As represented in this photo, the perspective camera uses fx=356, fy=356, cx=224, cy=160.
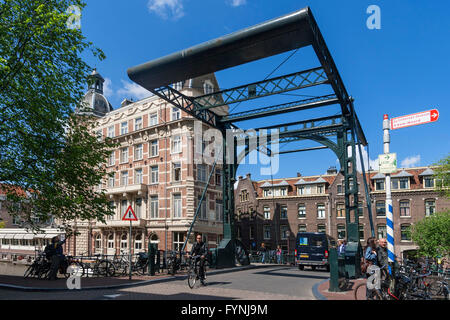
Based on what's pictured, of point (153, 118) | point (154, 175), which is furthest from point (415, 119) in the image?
point (153, 118)

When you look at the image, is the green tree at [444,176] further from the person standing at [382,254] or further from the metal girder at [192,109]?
the person standing at [382,254]

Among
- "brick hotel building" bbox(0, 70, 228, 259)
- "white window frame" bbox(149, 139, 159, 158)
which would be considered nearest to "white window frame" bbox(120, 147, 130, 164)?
"brick hotel building" bbox(0, 70, 228, 259)

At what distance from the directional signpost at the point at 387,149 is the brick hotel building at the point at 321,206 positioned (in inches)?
1207

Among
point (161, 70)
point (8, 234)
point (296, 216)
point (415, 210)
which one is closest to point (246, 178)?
point (296, 216)

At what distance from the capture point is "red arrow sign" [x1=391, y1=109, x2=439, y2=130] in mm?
7946

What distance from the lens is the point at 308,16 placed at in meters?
9.62

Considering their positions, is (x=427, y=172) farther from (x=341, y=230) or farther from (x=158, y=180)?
(x=158, y=180)

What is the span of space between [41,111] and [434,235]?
33410 mm

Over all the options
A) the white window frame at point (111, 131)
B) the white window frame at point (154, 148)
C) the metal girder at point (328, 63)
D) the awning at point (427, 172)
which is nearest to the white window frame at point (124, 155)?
the white window frame at point (111, 131)

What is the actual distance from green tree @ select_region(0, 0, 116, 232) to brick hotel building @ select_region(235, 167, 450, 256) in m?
28.1

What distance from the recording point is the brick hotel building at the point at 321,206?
126 ft

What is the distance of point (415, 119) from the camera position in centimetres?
838

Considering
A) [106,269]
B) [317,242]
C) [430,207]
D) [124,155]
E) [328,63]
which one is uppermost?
[328,63]

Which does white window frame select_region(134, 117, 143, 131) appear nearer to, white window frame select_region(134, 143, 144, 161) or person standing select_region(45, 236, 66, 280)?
white window frame select_region(134, 143, 144, 161)
